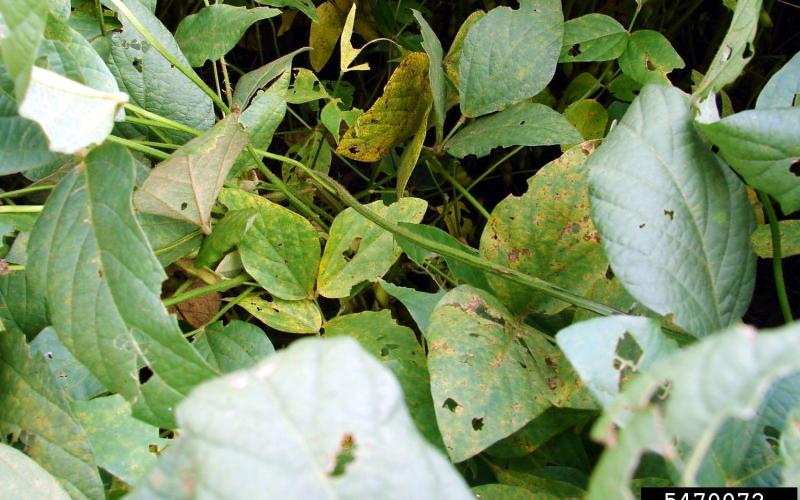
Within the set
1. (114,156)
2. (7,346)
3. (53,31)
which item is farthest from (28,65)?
(7,346)

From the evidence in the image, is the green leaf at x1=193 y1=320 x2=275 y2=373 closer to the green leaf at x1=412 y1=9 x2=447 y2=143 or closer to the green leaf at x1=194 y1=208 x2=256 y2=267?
the green leaf at x1=194 y1=208 x2=256 y2=267

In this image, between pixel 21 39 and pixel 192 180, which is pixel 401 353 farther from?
pixel 21 39

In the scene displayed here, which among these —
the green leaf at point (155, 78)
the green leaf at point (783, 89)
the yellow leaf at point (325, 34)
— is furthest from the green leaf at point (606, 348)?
the yellow leaf at point (325, 34)

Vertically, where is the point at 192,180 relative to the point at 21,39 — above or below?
below

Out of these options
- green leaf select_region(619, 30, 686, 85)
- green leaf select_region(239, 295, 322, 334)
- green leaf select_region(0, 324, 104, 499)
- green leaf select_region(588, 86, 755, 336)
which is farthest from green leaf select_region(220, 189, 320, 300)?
green leaf select_region(619, 30, 686, 85)

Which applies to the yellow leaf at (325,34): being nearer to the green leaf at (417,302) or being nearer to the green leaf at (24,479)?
the green leaf at (417,302)

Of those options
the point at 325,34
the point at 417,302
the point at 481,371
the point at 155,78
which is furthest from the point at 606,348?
the point at 325,34

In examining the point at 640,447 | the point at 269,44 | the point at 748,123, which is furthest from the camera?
the point at 269,44

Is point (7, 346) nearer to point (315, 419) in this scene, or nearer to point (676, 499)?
point (315, 419)
